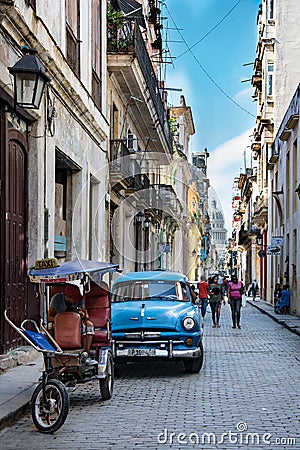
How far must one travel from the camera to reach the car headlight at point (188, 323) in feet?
37.2

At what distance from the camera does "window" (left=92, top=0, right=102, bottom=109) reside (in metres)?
19.7

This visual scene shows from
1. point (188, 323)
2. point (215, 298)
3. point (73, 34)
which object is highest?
point (73, 34)

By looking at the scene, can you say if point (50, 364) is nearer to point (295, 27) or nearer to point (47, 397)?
point (47, 397)

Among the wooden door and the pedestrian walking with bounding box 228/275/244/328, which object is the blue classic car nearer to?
the wooden door

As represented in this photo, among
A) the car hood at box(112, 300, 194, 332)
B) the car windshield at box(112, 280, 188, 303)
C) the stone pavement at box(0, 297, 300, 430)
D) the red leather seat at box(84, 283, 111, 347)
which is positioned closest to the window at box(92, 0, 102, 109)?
the car windshield at box(112, 280, 188, 303)

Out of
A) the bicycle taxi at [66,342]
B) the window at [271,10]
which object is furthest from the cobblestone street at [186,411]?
the window at [271,10]

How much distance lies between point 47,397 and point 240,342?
10237 millimetres

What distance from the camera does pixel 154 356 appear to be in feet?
36.5

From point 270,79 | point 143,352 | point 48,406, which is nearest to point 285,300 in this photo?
point 270,79

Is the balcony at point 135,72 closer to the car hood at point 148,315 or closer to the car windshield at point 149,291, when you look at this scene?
the car windshield at point 149,291

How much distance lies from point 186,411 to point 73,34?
35.0 ft

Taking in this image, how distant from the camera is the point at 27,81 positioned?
32.5 ft

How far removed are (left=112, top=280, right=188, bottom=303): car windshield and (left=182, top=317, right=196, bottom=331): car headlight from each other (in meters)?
0.95

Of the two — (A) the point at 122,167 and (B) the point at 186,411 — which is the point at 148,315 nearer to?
(B) the point at 186,411
